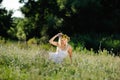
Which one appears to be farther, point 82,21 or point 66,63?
point 82,21

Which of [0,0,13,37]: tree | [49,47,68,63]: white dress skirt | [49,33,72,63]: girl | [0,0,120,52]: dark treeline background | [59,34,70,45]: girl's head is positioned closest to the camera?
[49,47,68,63]: white dress skirt

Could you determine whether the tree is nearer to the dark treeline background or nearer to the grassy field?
the dark treeline background

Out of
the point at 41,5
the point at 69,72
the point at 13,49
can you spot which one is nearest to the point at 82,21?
the point at 41,5

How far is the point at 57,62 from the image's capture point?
1169cm

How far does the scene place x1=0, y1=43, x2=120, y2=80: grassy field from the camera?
9625mm

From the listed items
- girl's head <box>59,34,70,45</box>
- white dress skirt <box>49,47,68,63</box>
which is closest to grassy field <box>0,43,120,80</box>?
white dress skirt <box>49,47,68,63</box>

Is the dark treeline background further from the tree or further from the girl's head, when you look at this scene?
the girl's head

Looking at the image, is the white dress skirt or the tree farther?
the tree

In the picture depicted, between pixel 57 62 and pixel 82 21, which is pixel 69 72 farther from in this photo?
pixel 82 21

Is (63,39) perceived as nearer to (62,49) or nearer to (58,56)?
(62,49)

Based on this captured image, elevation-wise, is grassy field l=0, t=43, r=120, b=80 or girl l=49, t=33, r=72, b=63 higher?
girl l=49, t=33, r=72, b=63

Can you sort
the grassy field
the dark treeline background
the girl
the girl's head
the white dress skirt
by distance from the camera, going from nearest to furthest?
the grassy field < the white dress skirt < the girl < the girl's head < the dark treeline background

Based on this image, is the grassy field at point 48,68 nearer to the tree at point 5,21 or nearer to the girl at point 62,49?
the girl at point 62,49

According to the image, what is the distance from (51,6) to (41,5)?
1459mm
